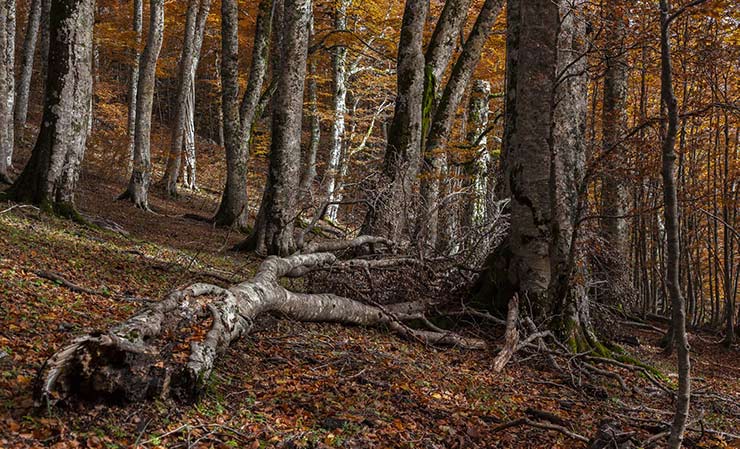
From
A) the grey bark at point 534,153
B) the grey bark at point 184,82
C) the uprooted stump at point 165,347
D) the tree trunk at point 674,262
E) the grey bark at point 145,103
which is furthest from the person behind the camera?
the grey bark at point 184,82

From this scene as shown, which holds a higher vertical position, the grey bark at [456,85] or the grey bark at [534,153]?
the grey bark at [456,85]

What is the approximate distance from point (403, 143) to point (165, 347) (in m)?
6.72

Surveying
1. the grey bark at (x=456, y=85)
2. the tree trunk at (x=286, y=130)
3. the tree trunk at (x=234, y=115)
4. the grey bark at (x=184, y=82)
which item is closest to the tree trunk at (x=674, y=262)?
the tree trunk at (x=286, y=130)

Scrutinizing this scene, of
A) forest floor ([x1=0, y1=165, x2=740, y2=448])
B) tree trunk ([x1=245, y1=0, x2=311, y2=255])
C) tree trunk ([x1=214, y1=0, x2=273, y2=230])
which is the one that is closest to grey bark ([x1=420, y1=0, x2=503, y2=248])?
tree trunk ([x1=245, y1=0, x2=311, y2=255])

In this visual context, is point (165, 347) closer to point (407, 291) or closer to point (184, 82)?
point (407, 291)

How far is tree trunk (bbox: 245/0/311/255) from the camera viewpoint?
33.7 ft

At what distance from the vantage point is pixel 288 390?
397cm

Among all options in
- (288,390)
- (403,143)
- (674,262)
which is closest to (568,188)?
(674,262)

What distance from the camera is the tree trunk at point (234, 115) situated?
1386 cm

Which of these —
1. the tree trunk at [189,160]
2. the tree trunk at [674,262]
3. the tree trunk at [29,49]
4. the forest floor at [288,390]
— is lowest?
the forest floor at [288,390]

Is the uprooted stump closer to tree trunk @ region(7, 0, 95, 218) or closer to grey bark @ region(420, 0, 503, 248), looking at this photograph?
tree trunk @ region(7, 0, 95, 218)

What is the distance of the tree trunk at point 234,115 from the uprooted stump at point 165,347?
8.99 m

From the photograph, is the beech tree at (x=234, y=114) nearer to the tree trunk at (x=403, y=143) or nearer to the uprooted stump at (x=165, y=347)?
the tree trunk at (x=403, y=143)

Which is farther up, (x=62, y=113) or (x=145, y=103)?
(x=145, y=103)
